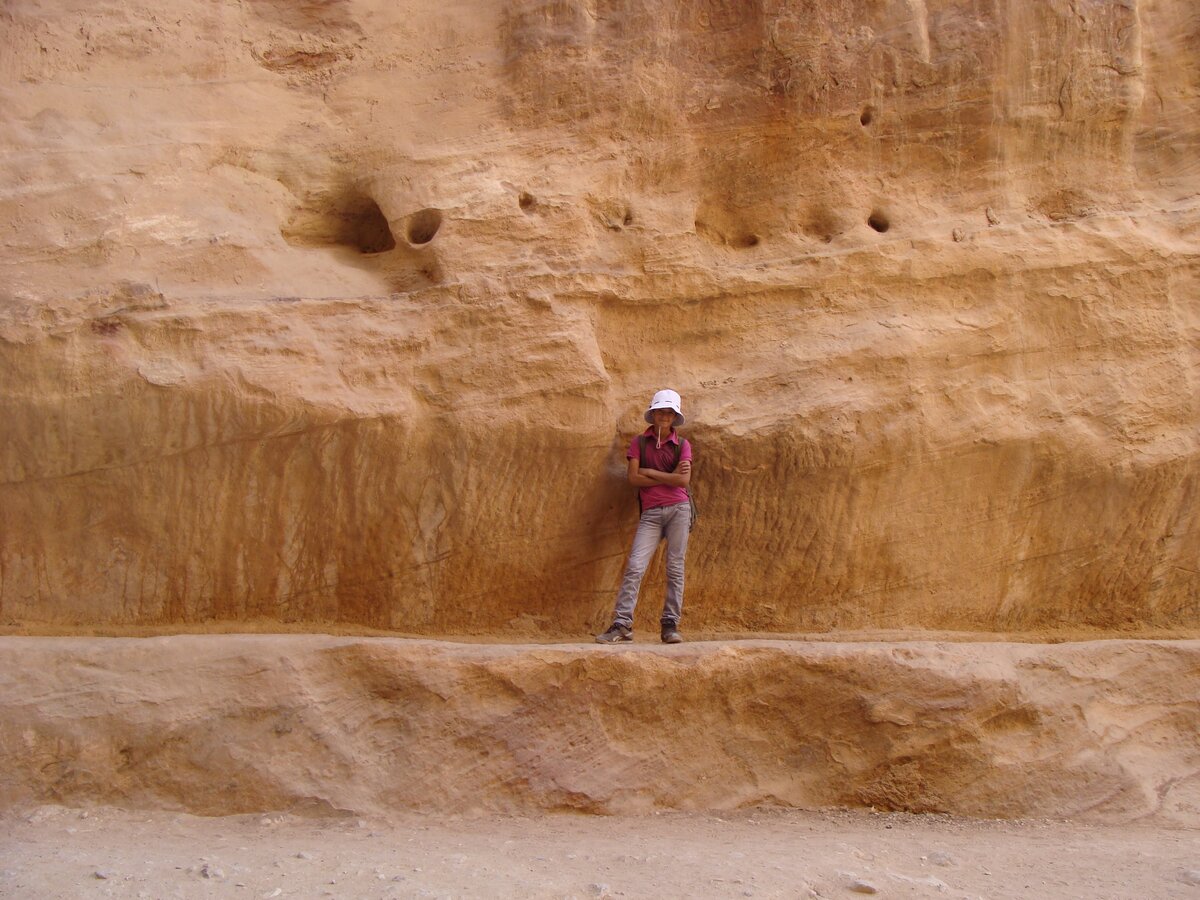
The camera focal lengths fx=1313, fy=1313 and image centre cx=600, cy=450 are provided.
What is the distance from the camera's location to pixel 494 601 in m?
5.91

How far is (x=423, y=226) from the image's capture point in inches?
243

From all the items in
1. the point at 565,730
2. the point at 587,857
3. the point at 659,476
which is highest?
the point at 659,476

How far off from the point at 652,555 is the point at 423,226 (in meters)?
1.88

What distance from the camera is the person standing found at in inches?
221

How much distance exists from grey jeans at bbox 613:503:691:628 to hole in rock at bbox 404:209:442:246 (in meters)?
1.68

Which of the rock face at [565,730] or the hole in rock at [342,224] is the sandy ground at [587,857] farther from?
the hole in rock at [342,224]

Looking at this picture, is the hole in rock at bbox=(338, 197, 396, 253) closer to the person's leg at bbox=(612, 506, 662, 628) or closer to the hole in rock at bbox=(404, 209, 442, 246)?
the hole in rock at bbox=(404, 209, 442, 246)

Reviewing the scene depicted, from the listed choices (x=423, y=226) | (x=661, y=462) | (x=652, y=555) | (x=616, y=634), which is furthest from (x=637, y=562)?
(x=423, y=226)

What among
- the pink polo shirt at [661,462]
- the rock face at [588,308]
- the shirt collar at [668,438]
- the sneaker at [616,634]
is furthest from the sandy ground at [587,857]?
the shirt collar at [668,438]

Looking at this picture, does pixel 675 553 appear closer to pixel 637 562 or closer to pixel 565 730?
pixel 637 562

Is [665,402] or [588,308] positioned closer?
[665,402]

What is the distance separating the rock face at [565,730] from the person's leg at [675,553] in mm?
Result: 223

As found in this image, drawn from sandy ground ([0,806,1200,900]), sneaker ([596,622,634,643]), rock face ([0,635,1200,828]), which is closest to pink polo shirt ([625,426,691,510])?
sneaker ([596,622,634,643])

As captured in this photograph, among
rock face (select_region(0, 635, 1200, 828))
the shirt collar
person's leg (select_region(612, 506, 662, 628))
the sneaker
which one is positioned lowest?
rock face (select_region(0, 635, 1200, 828))
